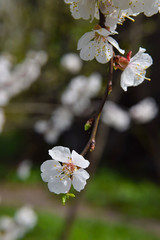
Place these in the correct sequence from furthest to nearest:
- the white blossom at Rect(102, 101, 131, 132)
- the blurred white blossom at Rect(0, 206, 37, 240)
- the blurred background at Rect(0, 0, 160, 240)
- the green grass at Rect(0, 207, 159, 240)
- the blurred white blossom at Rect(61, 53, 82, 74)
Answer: the green grass at Rect(0, 207, 159, 240), the white blossom at Rect(102, 101, 131, 132), the blurred white blossom at Rect(61, 53, 82, 74), the blurred white blossom at Rect(0, 206, 37, 240), the blurred background at Rect(0, 0, 160, 240)

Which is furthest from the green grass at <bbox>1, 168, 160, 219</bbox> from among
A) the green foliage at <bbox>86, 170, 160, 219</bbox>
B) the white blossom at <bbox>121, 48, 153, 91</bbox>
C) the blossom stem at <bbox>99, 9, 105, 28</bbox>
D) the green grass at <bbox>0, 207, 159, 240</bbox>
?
the blossom stem at <bbox>99, 9, 105, 28</bbox>

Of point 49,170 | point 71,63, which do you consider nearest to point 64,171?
point 49,170

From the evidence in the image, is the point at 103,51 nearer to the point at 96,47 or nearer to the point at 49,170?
the point at 96,47

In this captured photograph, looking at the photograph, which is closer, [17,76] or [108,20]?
[108,20]

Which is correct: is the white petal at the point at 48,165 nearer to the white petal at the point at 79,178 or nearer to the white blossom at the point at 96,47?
the white petal at the point at 79,178

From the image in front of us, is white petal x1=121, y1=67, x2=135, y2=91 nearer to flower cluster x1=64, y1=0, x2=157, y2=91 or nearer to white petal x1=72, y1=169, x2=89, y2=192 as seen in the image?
flower cluster x1=64, y1=0, x2=157, y2=91

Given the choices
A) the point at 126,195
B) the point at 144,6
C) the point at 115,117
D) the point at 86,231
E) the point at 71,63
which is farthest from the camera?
the point at 126,195

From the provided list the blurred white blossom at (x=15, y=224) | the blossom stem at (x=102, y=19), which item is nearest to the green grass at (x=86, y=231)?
the blurred white blossom at (x=15, y=224)
